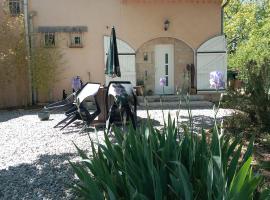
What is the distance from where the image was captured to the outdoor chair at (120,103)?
279 inches

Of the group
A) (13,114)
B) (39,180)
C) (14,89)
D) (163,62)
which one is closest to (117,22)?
(163,62)

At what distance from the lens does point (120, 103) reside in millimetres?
6977

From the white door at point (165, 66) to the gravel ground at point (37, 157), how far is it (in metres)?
4.64

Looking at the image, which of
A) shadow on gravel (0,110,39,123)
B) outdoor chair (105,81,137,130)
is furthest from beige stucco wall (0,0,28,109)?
outdoor chair (105,81,137,130)

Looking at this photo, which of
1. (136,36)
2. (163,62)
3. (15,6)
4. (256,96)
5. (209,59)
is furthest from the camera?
(163,62)

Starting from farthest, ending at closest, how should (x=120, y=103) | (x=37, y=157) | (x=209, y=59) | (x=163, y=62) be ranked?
(x=163, y=62) < (x=209, y=59) < (x=120, y=103) < (x=37, y=157)

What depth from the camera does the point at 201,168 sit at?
277 cm

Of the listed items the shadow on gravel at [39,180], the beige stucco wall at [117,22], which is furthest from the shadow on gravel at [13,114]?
the shadow on gravel at [39,180]

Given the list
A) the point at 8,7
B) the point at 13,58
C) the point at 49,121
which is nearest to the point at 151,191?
the point at 49,121

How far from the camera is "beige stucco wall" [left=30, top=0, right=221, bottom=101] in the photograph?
1327 cm

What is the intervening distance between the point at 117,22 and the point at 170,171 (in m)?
11.2

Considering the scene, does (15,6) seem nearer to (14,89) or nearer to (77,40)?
(77,40)

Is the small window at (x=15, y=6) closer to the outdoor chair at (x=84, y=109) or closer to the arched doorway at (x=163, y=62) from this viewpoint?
the arched doorway at (x=163, y=62)

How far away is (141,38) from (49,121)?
18.3ft
